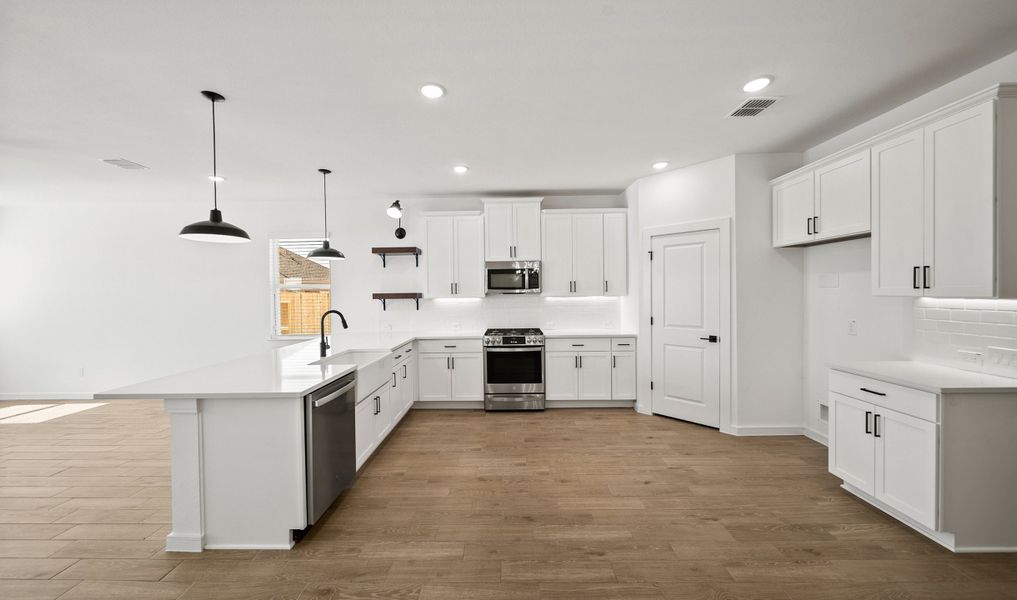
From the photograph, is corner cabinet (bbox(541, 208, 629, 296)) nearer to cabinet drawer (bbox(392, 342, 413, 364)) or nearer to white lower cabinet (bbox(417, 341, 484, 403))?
white lower cabinet (bbox(417, 341, 484, 403))

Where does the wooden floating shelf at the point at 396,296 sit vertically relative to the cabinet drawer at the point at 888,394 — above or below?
above

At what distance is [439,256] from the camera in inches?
204

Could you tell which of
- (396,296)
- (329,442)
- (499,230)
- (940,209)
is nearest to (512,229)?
(499,230)

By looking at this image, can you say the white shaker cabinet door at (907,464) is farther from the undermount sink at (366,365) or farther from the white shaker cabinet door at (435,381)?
the white shaker cabinet door at (435,381)

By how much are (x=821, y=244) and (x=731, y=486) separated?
2350 mm

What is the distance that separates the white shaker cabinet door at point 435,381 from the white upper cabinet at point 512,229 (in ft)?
4.96

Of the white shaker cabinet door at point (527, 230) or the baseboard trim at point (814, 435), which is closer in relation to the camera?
the baseboard trim at point (814, 435)

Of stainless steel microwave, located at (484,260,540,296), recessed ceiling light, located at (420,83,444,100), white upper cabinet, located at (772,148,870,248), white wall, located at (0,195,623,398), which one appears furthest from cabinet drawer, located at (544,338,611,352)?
recessed ceiling light, located at (420,83,444,100)

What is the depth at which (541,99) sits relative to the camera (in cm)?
269

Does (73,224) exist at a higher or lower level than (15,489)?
higher

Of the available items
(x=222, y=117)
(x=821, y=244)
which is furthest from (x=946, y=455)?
(x=222, y=117)

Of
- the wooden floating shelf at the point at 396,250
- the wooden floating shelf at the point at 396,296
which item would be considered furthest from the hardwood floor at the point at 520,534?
the wooden floating shelf at the point at 396,250

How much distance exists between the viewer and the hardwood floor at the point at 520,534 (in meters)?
1.94

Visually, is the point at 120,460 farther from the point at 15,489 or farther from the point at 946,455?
the point at 946,455
